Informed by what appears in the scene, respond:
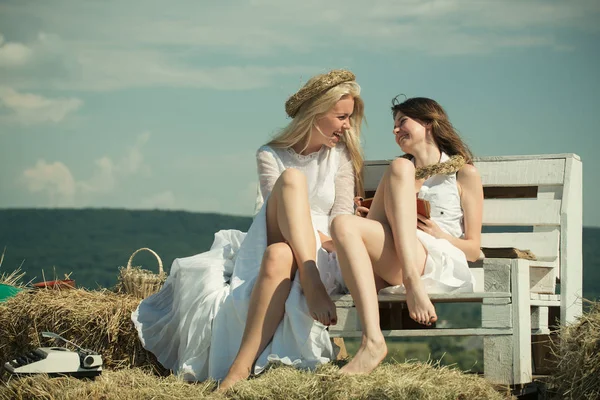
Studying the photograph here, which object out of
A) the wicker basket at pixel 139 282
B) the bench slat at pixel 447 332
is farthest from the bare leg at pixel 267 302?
the wicker basket at pixel 139 282

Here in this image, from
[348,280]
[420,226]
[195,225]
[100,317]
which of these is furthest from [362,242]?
[195,225]

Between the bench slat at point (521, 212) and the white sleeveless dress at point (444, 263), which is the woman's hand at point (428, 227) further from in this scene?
the bench slat at point (521, 212)

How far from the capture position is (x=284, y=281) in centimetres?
335

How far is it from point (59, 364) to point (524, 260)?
1.91 m

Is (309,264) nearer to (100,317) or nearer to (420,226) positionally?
(420,226)

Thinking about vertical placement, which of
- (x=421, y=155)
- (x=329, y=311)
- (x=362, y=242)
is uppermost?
(x=421, y=155)

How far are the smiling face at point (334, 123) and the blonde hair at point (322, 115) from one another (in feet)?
0.07

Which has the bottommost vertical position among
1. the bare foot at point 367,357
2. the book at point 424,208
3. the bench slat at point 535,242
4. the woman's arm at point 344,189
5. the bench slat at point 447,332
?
the bare foot at point 367,357

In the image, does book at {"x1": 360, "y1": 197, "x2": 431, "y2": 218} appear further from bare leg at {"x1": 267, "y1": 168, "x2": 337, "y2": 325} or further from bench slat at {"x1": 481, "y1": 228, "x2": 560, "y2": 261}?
bench slat at {"x1": 481, "y1": 228, "x2": 560, "y2": 261}

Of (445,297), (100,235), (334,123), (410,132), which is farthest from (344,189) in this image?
(100,235)

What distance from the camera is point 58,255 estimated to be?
438 inches

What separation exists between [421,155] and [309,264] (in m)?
0.95

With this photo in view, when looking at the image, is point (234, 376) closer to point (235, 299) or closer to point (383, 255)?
point (235, 299)

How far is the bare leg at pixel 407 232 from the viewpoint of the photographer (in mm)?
3131
